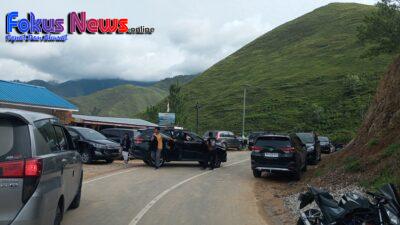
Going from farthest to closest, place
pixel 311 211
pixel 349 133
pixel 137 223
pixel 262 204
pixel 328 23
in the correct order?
pixel 328 23
pixel 349 133
pixel 262 204
pixel 137 223
pixel 311 211

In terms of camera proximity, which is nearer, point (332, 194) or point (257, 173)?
point (332, 194)

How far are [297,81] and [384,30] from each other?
2554 inches

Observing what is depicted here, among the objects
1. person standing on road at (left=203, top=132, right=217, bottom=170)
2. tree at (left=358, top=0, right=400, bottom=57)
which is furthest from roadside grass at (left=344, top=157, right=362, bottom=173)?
tree at (left=358, top=0, right=400, bottom=57)

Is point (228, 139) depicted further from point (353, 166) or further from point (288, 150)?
point (353, 166)

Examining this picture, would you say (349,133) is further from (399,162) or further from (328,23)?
(328,23)

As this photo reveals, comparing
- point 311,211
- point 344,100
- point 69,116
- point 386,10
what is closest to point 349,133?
point 344,100

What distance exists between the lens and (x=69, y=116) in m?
41.9

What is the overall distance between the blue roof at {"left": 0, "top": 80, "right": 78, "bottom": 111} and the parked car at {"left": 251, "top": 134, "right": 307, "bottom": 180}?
65.4ft

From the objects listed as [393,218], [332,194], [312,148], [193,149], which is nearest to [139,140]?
[193,149]

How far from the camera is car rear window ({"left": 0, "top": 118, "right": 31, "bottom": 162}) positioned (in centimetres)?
552

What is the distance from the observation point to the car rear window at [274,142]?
58.8 ft

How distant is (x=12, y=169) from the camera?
5.44 metres

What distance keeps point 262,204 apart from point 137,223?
4.43 meters

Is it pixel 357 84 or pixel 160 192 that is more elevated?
pixel 357 84
